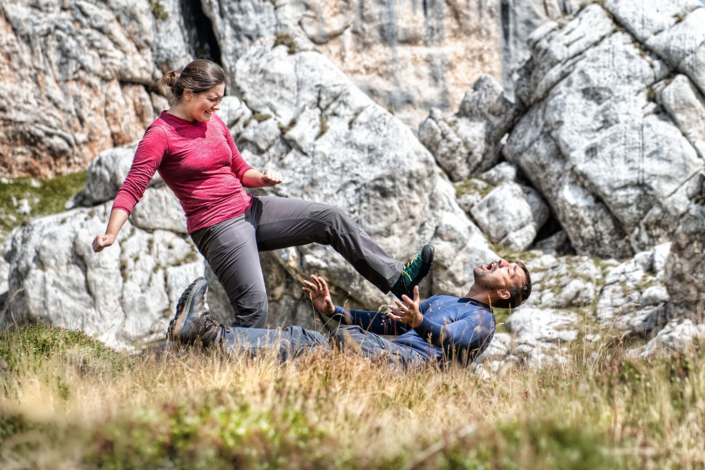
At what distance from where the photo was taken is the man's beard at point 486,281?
5.85 m

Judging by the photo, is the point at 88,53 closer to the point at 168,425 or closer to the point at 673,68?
the point at 673,68

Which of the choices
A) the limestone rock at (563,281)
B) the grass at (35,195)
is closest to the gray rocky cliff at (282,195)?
the limestone rock at (563,281)

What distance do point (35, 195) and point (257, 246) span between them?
15.9m

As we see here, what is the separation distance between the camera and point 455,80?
70.7 ft

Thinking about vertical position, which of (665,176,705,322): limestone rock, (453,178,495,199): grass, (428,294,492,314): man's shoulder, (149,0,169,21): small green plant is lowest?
(665,176,705,322): limestone rock

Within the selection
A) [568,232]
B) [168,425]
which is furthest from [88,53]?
[168,425]

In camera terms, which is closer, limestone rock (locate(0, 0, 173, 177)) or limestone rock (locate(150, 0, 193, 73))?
limestone rock (locate(0, 0, 173, 177))

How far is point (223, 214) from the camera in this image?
566cm

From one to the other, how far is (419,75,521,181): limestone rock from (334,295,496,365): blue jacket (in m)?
11.6

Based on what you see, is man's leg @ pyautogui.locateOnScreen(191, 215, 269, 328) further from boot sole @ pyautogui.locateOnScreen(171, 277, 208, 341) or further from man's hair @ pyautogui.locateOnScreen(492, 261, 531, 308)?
man's hair @ pyautogui.locateOnScreen(492, 261, 531, 308)

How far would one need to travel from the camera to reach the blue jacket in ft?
16.9

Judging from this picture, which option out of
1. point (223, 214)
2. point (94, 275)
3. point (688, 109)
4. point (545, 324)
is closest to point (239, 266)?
point (223, 214)

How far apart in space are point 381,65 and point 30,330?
17347mm

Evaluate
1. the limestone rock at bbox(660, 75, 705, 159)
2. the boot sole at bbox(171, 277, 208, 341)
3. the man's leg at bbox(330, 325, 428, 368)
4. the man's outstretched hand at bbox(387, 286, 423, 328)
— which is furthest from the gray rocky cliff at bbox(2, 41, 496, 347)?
the limestone rock at bbox(660, 75, 705, 159)
